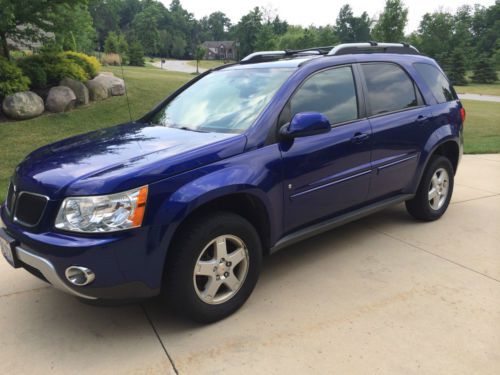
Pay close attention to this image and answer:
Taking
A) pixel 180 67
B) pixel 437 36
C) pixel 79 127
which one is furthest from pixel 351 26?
pixel 79 127

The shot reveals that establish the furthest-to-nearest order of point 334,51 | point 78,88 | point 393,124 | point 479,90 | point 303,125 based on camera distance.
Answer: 1. point 479,90
2. point 78,88
3. point 393,124
4. point 334,51
5. point 303,125

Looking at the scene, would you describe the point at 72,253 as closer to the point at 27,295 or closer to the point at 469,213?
the point at 27,295

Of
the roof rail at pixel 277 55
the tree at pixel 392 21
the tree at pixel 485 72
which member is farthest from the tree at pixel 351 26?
the roof rail at pixel 277 55

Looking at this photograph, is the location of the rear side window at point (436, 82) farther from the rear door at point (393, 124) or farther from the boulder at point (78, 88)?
the boulder at point (78, 88)

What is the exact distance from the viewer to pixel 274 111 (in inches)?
131

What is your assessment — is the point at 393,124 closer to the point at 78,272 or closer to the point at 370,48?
the point at 370,48

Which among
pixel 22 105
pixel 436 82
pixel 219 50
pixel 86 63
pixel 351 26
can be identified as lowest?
→ pixel 219 50

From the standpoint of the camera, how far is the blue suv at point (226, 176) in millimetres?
2566

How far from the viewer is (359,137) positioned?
387cm

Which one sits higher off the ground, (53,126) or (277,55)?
(277,55)

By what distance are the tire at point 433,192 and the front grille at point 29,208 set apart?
3744 millimetres

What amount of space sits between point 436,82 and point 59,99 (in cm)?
790

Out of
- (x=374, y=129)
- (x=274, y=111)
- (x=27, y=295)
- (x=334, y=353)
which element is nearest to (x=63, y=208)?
(x=27, y=295)

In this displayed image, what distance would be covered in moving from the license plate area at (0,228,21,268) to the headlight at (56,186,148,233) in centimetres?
46
